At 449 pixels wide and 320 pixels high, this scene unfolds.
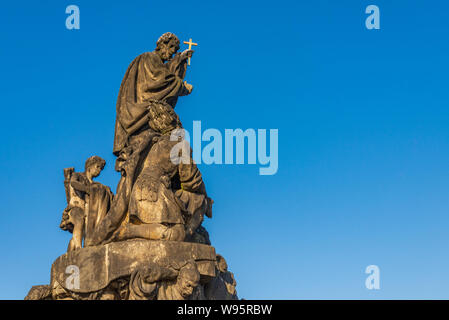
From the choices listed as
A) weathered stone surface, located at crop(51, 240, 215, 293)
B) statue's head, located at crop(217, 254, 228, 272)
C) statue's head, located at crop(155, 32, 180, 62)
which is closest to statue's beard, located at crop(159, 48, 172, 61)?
statue's head, located at crop(155, 32, 180, 62)

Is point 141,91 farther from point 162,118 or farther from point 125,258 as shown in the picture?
point 125,258

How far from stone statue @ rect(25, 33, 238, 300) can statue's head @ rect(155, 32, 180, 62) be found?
0.02 metres

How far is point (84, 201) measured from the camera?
43.4 feet

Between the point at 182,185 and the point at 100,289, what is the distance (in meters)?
2.67

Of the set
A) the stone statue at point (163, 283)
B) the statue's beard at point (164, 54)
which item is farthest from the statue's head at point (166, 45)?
the stone statue at point (163, 283)

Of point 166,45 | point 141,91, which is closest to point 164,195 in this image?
point 141,91

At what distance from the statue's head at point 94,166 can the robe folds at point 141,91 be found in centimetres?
50

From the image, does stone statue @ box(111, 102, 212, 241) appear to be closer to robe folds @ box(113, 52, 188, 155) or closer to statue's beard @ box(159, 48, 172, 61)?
robe folds @ box(113, 52, 188, 155)

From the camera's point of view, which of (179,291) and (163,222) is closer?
(179,291)
